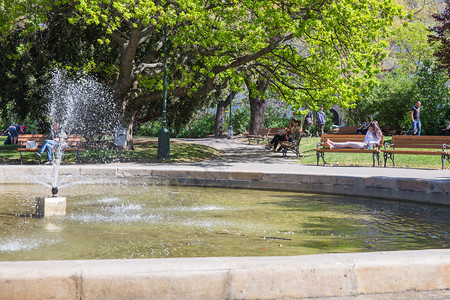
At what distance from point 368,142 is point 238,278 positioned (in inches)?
516

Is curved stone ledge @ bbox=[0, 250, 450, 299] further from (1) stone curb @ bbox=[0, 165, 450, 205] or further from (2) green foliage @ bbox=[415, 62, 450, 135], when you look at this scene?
(2) green foliage @ bbox=[415, 62, 450, 135]

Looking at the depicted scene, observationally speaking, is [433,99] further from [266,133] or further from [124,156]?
[124,156]

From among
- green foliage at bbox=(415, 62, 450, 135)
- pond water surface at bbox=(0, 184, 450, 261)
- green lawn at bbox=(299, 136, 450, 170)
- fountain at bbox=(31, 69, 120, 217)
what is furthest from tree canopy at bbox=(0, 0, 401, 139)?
green foliage at bbox=(415, 62, 450, 135)

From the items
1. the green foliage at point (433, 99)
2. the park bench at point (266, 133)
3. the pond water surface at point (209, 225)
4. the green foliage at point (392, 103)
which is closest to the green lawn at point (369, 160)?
the park bench at point (266, 133)

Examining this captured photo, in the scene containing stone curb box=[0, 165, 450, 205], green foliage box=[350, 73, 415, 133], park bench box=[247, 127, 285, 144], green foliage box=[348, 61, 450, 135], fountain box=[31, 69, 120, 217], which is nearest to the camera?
stone curb box=[0, 165, 450, 205]

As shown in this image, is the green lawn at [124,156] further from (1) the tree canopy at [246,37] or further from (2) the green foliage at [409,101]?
(2) the green foliage at [409,101]

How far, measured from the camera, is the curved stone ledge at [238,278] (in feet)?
11.9

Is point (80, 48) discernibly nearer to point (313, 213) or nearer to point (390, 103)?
point (313, 213)

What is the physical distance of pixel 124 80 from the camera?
771 inches

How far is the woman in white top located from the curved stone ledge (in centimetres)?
1225

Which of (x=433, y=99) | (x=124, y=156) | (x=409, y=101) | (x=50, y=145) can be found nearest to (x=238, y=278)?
(x=50, y=145)

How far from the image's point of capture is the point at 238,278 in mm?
3828

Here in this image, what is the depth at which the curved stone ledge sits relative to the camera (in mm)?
3615

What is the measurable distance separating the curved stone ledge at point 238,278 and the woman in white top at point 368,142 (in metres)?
12.3
